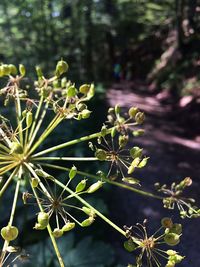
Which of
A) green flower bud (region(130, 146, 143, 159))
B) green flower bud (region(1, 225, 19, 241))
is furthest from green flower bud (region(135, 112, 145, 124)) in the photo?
green flower bud (region(1, 225, 19, 241))

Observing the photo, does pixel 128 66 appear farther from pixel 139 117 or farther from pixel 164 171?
pixel 139 117

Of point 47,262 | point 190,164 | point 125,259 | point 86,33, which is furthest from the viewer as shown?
point 86,33

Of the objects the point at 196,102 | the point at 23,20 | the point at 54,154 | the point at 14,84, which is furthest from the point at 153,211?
the point at 23,20

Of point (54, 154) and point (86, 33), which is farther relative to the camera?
point (86, 33)

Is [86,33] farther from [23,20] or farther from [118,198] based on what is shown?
[118,198]

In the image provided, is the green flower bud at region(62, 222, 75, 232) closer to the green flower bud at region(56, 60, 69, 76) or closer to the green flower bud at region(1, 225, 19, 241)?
the green flower bud at region(1, 225, 19, 241)

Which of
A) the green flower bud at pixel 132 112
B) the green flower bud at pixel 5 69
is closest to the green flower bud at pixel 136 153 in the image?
the green flower bud at pixel 132 112

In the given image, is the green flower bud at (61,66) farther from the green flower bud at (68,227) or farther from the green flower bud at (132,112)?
the green flower bud at (68,227)

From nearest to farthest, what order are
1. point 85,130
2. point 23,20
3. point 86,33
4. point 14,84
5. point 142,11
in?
point 14,84, point 85,130, point 23,20, point 86,33, point 142,11
